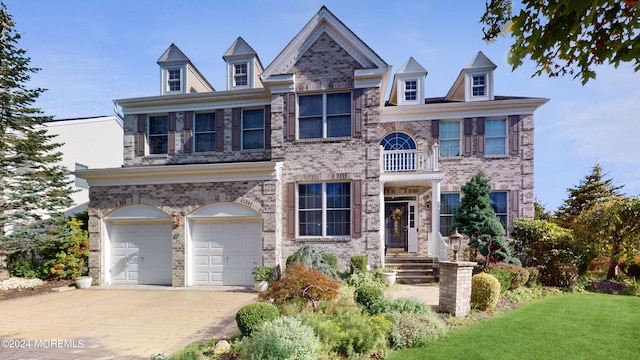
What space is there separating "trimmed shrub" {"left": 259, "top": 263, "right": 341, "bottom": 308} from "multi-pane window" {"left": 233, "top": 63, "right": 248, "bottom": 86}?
35.9 feet

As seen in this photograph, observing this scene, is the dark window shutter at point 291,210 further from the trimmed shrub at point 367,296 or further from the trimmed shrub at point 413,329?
the trimmed shrub at point 413,329

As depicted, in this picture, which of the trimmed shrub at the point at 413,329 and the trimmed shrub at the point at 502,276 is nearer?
the trimmed shrub at the point at 413,329

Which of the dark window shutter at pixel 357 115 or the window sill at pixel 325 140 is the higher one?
the dark window shutter at pixel 357 115

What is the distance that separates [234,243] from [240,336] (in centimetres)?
617

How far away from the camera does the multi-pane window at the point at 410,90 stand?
1544 cm

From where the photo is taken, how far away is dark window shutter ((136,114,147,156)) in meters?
14.8

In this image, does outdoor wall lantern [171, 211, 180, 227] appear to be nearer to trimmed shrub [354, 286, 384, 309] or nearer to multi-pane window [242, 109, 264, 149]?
multi-pane window [242, 109, 264, 149]

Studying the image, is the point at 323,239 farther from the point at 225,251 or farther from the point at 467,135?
the point at 467,135

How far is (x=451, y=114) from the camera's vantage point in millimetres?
14766

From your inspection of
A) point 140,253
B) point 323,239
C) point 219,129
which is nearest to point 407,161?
point 323,239

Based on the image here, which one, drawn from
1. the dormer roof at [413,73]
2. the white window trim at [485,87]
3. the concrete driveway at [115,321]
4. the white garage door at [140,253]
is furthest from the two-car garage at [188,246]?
the white window trim at [485,87]

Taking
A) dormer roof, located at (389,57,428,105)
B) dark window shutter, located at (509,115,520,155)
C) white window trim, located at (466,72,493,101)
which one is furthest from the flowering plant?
white window trim, located at (466,72,493,101)

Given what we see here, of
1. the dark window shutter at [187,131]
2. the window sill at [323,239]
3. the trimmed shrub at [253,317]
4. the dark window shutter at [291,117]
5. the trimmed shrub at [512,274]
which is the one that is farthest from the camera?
the dark window shutter at [187,131]

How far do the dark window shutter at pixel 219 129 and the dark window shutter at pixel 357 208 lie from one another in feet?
20.4
